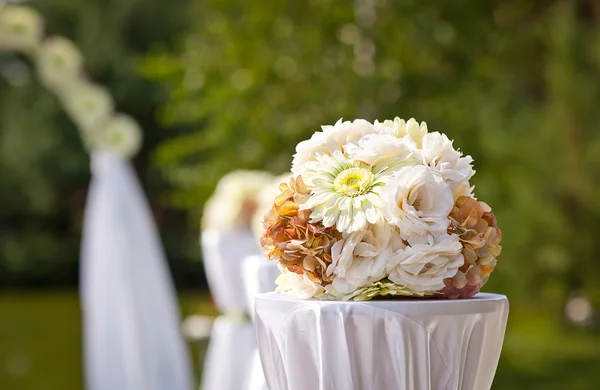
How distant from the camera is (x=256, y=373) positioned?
3.67m

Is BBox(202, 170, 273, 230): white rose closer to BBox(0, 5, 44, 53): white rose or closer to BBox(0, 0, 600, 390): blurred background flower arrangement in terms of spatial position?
BBox(0, 0, 600, 390): blurred background flower arrangement

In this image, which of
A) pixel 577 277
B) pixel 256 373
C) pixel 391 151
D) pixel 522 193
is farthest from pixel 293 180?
pixel 577 277

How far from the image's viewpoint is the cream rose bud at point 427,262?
1850 millimetres

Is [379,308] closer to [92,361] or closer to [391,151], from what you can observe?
[391,151]

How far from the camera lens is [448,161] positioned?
1.98 meters

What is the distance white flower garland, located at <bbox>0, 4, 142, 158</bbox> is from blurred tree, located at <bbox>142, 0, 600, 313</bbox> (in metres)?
1.29

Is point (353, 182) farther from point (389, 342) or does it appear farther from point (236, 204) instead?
point (236, 204)

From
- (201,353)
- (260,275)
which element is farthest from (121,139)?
(260,275)

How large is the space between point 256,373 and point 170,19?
19.9 meters

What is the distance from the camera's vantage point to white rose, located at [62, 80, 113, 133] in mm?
8336

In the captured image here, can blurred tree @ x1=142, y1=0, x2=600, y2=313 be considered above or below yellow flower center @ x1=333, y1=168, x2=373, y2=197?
above

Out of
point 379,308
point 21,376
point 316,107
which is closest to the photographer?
point 379,308

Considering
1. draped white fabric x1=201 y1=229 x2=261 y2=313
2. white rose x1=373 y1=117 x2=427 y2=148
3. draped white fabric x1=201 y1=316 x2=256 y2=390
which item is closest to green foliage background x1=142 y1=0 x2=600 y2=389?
draped white fabric x1=201 y1=229 x2=261 y2=313

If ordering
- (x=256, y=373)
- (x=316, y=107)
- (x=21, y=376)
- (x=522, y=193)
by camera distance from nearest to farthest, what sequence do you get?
1. (x=256, y=373)
2. (x=316, y=107)
3. (x=522, y=193)
4. (x=21, y=376)
